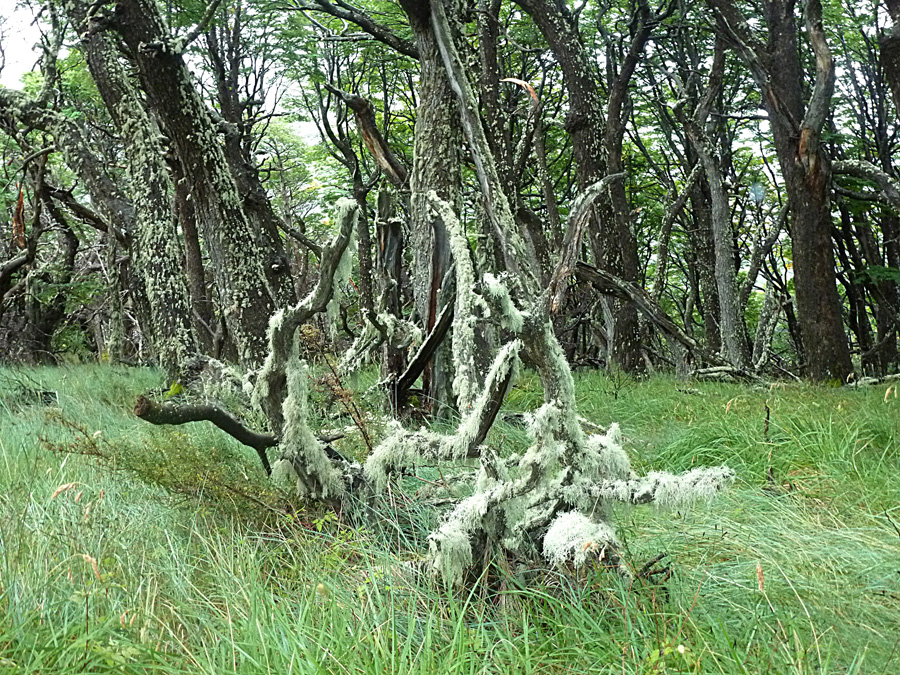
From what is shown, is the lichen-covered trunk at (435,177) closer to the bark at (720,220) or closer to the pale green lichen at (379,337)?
the pale green lichen at (379,337)

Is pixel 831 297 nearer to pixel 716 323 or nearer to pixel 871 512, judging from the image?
pixel 871 512

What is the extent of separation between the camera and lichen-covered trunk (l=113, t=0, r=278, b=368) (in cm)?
585

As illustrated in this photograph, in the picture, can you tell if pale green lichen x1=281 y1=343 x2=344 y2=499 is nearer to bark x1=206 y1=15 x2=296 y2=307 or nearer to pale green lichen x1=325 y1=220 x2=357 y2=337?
pale green lichen x1=325 y1=220 x2=357 y2=337

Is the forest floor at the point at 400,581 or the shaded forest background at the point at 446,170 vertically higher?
the shaded forest background at the point at 446,170

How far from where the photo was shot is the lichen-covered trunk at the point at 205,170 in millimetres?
5848

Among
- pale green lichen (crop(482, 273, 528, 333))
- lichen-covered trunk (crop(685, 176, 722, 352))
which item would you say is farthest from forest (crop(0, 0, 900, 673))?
lichen-covered trunk (crop(685, 176, 722, 352))

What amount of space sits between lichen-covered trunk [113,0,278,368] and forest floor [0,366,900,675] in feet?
5.86

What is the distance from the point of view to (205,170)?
591 cm

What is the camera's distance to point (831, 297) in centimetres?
675

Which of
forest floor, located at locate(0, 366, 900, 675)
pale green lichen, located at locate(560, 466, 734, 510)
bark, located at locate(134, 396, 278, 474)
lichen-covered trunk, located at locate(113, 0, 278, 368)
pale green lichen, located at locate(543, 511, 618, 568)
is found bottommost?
forest floor, located at locate(0, 366, 900, 675)

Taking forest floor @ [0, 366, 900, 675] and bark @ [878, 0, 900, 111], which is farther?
bark @ [878, 0, 900, 111]

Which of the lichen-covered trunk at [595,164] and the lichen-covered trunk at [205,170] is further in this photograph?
the lichen-covered trunk at [595,164]

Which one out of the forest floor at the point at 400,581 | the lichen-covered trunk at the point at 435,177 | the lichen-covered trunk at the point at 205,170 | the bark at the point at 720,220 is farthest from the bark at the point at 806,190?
the lichen-covered trunk at the point at 205,170

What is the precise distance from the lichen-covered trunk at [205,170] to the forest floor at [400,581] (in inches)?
70.3
